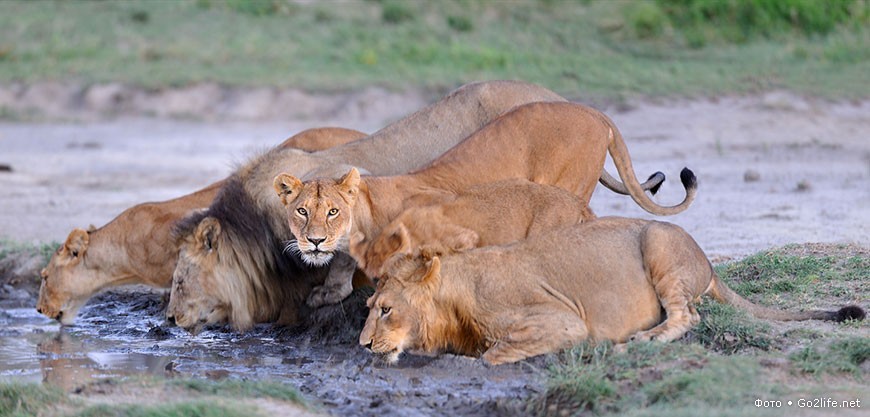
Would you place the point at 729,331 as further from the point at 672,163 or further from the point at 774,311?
the point at 672,163

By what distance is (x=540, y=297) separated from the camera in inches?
239

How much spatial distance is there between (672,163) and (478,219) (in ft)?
20.1

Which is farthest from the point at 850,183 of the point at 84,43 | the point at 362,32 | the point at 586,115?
the point at 84,43

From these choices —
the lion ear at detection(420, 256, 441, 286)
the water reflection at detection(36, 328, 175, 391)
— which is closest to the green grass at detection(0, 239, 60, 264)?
the water reflection at detection(36, 328, 175, 391)

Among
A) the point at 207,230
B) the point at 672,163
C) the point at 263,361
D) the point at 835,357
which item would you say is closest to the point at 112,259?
the point at 207,230

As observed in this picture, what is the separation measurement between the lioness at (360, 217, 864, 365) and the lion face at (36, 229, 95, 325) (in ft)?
9.17

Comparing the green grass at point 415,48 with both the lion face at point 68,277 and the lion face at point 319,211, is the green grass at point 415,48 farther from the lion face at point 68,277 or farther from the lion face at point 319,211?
Result: the lion face at point 319,211

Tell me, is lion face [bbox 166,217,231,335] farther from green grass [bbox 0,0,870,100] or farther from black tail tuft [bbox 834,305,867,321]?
green grass [bbox 0,0,870,100]

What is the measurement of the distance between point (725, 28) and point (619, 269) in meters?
12.5

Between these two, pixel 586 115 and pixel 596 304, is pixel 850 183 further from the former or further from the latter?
pixel 596 304

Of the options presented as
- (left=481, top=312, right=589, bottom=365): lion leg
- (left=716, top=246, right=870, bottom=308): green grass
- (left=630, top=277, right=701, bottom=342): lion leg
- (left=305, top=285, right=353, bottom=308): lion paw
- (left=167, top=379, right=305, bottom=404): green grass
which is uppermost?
(left=167, top=379, right=305, bottom=404): green grass

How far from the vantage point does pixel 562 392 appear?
17.7 ft

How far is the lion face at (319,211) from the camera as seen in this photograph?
6418mm

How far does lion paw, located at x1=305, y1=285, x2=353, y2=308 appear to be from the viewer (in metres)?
7.22
